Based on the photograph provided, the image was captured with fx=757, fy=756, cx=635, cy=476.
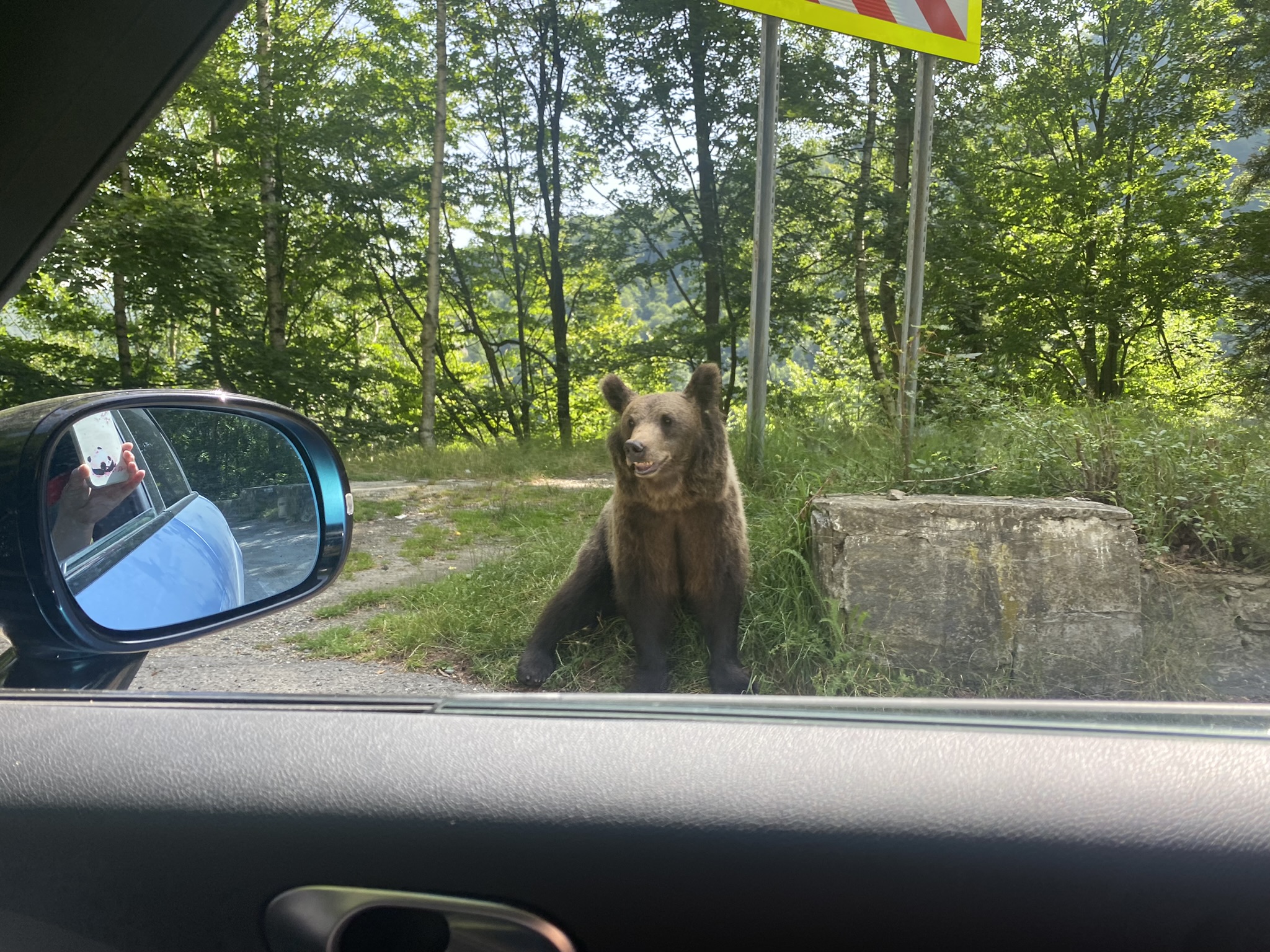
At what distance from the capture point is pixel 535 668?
3.07m

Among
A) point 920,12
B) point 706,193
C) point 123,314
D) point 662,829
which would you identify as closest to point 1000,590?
point 662,829

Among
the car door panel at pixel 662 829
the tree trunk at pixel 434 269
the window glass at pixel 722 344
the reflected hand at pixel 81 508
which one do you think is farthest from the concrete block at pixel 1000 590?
the tree trunk at pixel 434 269

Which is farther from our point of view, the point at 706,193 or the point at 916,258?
the point at 706,193

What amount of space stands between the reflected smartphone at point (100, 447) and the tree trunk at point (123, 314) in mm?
5505

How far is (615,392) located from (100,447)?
249 cm

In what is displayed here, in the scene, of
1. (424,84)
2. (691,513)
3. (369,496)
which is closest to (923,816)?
(691,513)

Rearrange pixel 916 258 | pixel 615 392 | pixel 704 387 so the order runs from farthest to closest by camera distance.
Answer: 1. pixel 916 258
2. pixel 615 392
3. pixel 704 387

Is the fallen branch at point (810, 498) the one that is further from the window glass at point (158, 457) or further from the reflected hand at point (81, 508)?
the reflected hand at point (81, 508)

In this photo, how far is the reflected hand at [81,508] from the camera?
112 centimetres

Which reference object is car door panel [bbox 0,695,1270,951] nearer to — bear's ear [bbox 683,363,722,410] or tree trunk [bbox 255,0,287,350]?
bear's ear [bbox 683,363,722,410]

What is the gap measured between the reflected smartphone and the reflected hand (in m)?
0.01

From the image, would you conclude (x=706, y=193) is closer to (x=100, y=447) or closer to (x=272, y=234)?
(x=100, y=447)

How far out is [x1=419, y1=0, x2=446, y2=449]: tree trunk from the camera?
18.6 ft

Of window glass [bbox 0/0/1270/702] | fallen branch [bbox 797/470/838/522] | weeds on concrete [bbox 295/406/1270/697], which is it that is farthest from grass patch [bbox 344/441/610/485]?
fallen branch [bbox 797/470/838/522]
